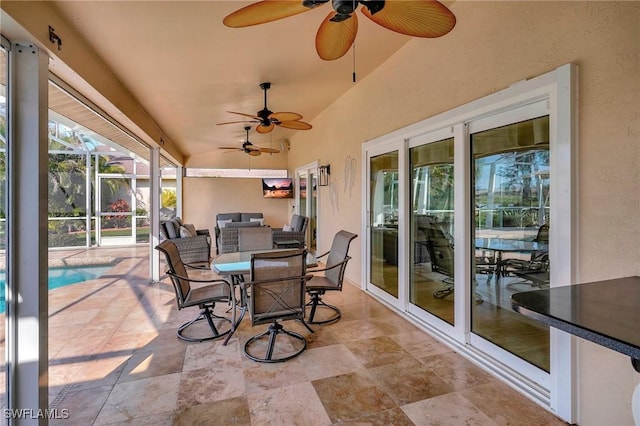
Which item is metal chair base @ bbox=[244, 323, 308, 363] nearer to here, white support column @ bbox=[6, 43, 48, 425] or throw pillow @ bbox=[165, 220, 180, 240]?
white support column @ bbox=[6, 43, 48, 425]

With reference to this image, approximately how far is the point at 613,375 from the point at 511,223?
1.11 meters

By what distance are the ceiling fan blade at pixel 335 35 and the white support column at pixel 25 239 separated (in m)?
1.81

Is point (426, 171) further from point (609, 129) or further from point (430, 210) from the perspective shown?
point (609, 129)

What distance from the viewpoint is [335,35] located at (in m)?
1.98

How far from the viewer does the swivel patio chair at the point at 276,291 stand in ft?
8.23

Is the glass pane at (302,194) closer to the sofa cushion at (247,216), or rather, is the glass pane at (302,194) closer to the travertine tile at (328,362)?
the sofa cushion at (247,216)

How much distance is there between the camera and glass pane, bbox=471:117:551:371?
2.20m

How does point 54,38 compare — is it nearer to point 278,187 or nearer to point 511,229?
point 511,229

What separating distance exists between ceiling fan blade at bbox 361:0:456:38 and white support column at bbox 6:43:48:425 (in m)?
2.10

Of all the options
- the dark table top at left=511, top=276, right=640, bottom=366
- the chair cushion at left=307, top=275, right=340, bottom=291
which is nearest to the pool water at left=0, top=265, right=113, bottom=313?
the chair cushion at left=307, top=275, right=340, bottom=291

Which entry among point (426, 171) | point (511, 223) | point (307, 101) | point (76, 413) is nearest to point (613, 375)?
point (511, 223)

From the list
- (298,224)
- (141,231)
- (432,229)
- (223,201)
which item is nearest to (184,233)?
(298,224)

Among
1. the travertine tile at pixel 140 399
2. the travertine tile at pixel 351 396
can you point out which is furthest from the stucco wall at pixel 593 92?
the travertine tile at pixel 140 399

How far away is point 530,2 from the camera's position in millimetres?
2109
